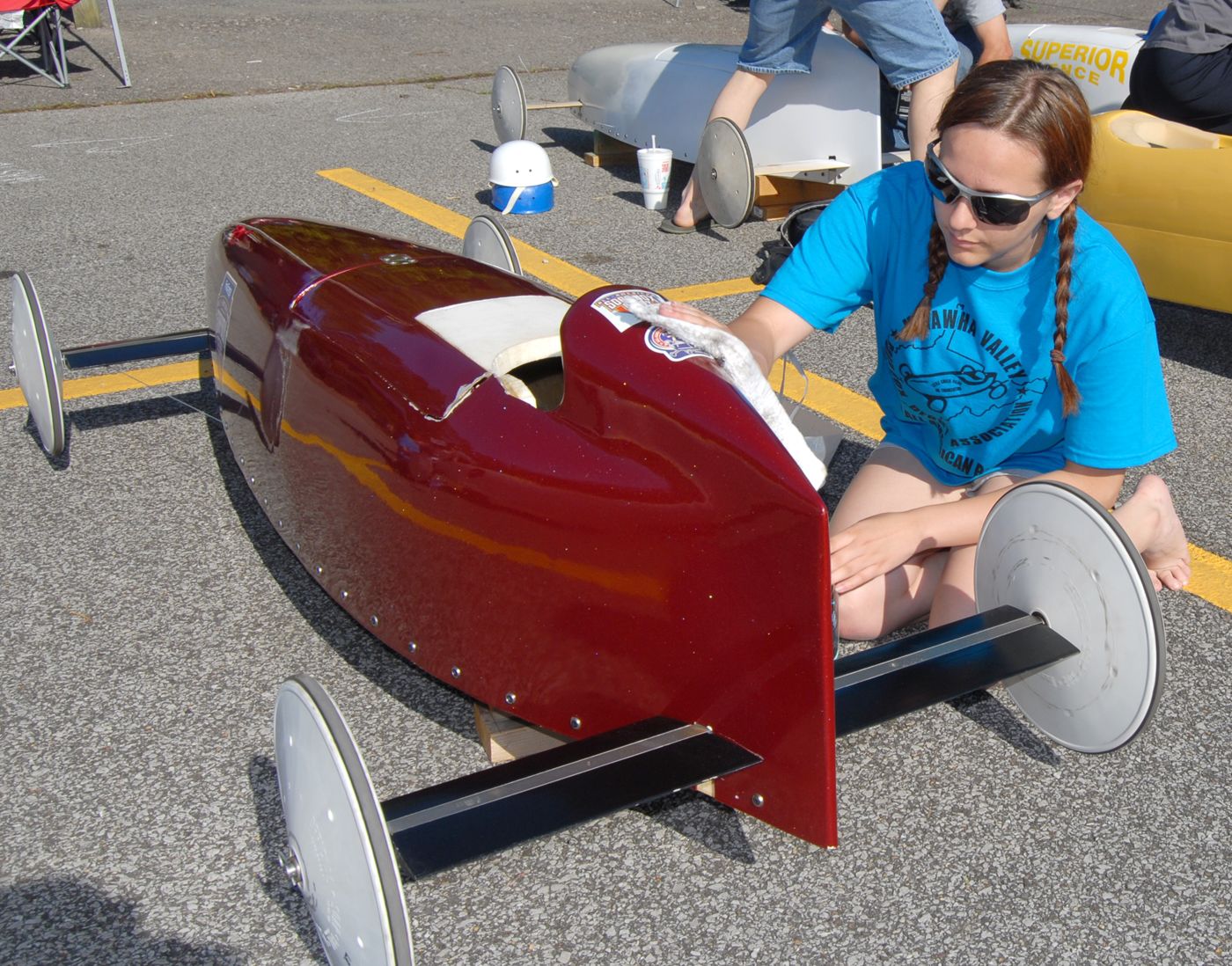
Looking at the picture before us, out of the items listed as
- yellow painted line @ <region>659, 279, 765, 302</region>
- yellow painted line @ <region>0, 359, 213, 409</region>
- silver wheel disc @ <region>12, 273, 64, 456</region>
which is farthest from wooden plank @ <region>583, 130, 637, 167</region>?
silver wheel disc @ <region>12, 273, 64, 456</region>

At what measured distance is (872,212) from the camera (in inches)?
98.6

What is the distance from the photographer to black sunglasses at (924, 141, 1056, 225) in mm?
2051

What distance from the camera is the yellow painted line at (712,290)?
4.83 metres

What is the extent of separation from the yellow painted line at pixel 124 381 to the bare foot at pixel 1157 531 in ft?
9.08

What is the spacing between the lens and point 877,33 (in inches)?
187

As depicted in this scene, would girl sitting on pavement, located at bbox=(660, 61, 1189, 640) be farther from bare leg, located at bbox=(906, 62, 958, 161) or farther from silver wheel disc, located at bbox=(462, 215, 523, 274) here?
bare leg, located at bbox=(906, 62, 958, 161)

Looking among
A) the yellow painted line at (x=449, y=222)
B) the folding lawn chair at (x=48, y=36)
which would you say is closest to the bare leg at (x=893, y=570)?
the yellow painted line at (x=449, y=222)

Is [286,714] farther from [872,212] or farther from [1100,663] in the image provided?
[872,212]

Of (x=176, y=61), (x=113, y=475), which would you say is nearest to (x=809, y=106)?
(x=113, y=475)

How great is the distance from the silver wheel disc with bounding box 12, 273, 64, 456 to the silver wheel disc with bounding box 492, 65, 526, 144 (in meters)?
3.51

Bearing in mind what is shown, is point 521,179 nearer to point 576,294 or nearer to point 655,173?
point 655,173

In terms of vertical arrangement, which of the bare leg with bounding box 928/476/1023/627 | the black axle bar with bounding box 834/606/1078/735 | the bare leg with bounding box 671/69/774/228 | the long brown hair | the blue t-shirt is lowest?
the bare leg with bounding box 928/476/1023/627

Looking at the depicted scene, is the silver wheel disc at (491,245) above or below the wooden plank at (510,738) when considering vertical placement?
above

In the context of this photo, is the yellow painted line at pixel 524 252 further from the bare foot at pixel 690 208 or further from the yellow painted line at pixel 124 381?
the yellow painted line at pixel 124 381
